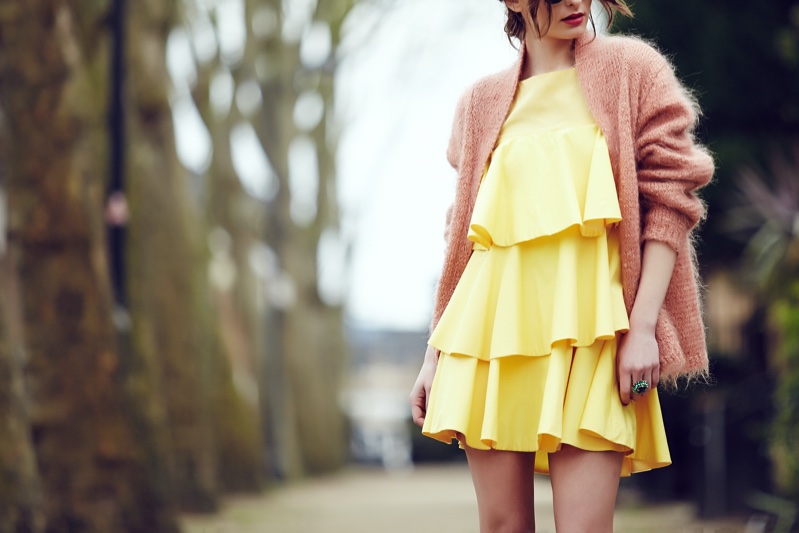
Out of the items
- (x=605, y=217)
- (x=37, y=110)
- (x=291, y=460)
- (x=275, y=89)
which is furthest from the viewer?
(x=291, y=460)

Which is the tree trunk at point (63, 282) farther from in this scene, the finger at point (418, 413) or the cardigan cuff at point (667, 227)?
the cardigan cuff at point (667, 227)

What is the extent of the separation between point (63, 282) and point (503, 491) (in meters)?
5.04

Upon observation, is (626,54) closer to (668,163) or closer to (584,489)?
(668,163)

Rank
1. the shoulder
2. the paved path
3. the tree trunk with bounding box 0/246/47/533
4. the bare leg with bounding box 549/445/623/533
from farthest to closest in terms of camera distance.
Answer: the paved path → the tree trunk with bounding box 0/246/47/533 → the shoulder → the bare leg with bounding box 549/445/623/533

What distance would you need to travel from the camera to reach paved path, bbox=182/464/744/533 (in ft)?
34.7

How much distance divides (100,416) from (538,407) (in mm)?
5158

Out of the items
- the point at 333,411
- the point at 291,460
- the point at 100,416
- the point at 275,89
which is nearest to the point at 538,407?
the point at 100,416

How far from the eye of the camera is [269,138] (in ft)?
69.5

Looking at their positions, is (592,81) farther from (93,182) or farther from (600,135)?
(93,182)

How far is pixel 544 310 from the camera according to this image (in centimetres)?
307

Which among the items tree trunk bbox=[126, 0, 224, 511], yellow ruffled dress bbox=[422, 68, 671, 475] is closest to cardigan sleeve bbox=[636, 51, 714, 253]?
yellow ruffled dress bbox=[422, 68, 671, 475]

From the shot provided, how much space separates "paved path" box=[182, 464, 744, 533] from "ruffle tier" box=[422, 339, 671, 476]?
10.1 ft

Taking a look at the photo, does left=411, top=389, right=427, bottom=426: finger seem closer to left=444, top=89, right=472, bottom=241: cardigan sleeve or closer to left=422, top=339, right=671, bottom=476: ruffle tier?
left=422, top=339, right=671, bottom=476: ruffle tier

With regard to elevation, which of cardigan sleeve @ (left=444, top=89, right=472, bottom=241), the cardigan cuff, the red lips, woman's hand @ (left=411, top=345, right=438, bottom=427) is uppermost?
the red lips
